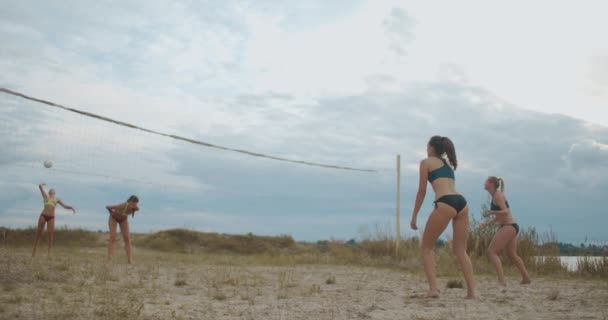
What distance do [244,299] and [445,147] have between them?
2969 millimetres

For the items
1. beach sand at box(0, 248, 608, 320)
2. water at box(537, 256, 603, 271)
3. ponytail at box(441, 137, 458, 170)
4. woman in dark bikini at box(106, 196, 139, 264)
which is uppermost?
ponytail at box(441, 137, 458, 170)

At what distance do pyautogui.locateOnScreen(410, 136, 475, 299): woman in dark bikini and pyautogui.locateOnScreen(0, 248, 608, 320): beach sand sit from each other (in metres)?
0.73

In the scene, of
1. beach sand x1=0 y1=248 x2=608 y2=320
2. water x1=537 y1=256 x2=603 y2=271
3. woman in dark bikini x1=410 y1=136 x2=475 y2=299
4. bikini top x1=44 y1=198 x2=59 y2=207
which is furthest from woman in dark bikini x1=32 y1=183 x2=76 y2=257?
water x1=537 y1=256 x2=603 y2=271

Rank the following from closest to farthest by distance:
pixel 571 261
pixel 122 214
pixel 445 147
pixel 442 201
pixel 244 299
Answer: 1. pixel 442 201
2. pixel 445 147
3. pixel 244 299
4. pixel 122 214
5. pixel 571 261

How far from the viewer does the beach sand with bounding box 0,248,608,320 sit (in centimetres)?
555

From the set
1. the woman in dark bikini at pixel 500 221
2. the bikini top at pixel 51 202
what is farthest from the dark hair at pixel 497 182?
the bikini top at pixel 51 202

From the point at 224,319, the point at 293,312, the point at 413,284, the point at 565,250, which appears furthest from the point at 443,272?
the point at 224,319

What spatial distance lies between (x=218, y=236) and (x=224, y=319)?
2083 cm

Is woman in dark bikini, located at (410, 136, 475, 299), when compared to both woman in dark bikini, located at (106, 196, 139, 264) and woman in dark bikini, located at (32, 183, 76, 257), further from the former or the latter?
woman in dark bikini, located at (32, 183, 76, 257)

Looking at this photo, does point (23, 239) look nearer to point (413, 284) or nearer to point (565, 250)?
point (413, 284)

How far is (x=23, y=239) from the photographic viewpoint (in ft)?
71.6

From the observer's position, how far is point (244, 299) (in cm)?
664

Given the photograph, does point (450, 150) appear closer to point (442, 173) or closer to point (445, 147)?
point (445, 147)

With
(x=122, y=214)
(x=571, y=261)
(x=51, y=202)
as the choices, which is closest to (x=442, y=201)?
(x=122, y=214)
